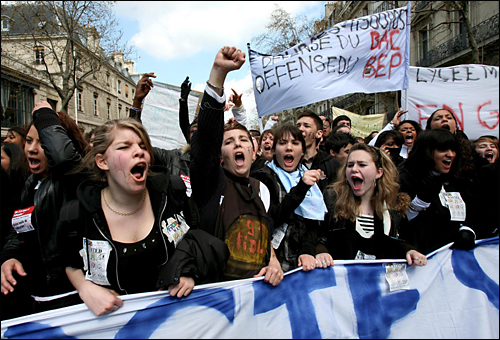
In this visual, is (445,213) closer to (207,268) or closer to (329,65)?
(207,268)

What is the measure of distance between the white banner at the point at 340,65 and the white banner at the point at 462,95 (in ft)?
1.63

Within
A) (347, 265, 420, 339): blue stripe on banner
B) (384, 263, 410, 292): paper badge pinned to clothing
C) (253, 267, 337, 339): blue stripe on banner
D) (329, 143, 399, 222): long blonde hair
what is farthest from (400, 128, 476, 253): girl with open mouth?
(253, 267, 337, 339): blue stripe on banner

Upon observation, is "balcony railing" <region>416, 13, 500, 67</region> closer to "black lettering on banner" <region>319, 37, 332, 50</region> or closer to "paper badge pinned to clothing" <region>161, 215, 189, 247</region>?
"black lettering on banner" <region>319, 37, 332, 50</region>

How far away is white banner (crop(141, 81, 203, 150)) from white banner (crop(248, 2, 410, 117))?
4.47 ft

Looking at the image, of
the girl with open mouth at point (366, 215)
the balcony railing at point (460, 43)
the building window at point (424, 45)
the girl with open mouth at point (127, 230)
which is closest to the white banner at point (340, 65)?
the girl with open mouth at point (366, 215)

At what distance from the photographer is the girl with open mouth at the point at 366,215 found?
219 cm

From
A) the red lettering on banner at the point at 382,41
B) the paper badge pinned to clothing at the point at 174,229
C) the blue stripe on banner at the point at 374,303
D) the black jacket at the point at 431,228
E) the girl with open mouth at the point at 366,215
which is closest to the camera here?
the paper badge pinned to clothing at the point at 174,229

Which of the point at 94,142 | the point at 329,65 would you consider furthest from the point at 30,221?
the point at 329,65

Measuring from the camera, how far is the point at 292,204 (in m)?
2.20

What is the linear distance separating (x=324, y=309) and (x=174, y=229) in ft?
3.24

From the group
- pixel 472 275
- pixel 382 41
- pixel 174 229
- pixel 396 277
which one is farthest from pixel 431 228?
pixel 382 41

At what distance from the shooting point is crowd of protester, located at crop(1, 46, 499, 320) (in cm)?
161

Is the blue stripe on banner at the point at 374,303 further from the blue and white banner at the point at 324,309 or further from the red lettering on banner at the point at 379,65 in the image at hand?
the red lettering on banner at the point at 379,65

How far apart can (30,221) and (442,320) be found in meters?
2.57
